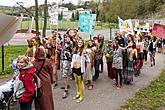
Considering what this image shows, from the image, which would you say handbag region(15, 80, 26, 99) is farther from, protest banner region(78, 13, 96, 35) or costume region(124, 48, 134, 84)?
protest banner region(78, 13, 96, 35)

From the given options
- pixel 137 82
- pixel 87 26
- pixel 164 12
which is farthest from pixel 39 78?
pixel 164 12

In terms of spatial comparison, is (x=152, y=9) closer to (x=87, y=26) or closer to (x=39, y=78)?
(x=87, y=26)

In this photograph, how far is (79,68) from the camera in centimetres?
738

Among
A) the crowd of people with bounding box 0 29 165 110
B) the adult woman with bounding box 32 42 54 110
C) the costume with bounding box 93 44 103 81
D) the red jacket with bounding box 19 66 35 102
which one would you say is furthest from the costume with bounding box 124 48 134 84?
the red jacket with bounding box 19 66 35 102

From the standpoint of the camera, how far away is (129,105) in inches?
283

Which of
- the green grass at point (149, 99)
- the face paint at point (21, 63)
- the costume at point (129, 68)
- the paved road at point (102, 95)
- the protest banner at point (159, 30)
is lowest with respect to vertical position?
the green grass at point (149, 99)

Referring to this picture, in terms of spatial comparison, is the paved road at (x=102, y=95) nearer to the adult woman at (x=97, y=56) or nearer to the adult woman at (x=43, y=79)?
the adult woman at (x=97, y=56)

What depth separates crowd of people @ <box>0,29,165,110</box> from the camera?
17.7 feet

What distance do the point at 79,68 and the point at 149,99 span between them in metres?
2.27

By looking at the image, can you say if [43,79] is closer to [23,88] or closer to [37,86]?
[37,86]

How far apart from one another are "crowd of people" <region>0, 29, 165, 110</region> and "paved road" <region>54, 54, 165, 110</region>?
0.62 ft

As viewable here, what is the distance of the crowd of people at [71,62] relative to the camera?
5.38 meters

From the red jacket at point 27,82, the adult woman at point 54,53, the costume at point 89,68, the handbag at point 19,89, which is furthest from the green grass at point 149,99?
the handbag at point 19,89

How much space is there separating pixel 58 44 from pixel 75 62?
1.91 m
